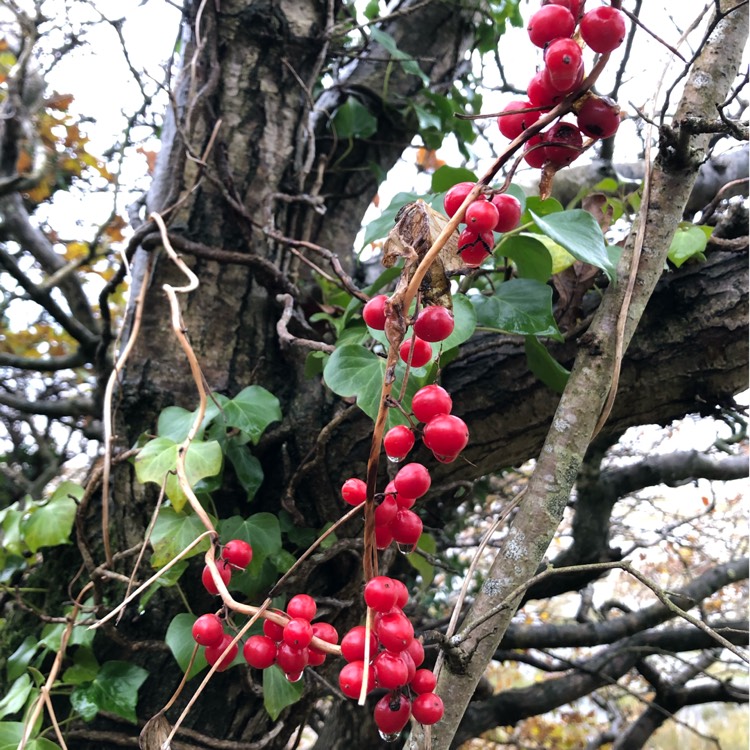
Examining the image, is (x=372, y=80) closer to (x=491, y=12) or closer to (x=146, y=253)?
(x=491, y=12)

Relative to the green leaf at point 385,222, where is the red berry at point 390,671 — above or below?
below

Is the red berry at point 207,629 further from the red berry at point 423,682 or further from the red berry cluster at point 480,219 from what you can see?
the red berry cluster at point 480,219

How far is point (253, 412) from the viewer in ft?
2.90

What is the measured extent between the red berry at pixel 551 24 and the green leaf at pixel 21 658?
1.02 m

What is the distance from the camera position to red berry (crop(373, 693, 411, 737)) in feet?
1.52

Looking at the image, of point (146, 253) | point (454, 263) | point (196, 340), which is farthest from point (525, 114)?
point (146, 253)

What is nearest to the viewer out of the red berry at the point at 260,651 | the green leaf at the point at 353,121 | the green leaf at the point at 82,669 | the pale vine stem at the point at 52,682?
the red berry at the point at 260,651

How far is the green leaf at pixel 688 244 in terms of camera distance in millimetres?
800

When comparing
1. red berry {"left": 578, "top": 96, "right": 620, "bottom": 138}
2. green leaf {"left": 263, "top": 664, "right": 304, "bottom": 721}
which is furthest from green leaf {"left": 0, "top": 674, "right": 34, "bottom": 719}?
red berry {"left": 578, "top": 96, "right": 620, "bottom": 138}

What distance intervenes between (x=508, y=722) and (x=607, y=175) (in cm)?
165

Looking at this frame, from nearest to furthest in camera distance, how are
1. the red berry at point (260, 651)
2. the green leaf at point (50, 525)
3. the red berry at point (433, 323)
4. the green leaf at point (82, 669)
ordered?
1. the red berry at point (433, 323)
2. the red berry at point (260, 651)
3. the green leaf at point (82, 669)
4. the green leaf at point (50, 525)

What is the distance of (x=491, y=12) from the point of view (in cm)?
163

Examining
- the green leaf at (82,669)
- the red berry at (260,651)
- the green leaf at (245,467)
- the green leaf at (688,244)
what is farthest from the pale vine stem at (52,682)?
the green leaf at (688,244)

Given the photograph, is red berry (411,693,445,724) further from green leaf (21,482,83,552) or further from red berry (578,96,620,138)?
green leaf (21,482,83,552)
